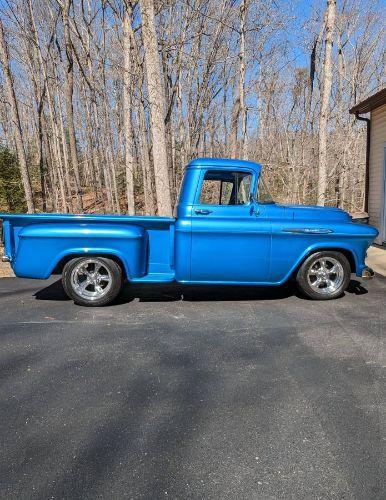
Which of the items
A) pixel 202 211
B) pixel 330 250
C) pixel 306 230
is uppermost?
pixel 202 211

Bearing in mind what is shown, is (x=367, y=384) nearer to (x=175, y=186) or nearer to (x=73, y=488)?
(x=73, y=488)

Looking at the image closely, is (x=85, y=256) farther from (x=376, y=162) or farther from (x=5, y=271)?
(x=376, y=162)

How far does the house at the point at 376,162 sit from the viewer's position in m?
10.2

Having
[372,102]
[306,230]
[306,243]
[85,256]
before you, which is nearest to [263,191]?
[306,230]

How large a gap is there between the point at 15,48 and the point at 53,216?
19.1 meters

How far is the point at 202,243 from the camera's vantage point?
5.00m

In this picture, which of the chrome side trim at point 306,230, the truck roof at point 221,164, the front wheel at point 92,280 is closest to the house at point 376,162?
the chrome side trim at point 306,230

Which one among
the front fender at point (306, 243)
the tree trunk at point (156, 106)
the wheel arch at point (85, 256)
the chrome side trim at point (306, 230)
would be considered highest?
the tree trunk at point (156, 106)

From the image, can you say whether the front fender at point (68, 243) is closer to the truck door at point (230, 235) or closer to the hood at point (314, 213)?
the truck door at point (230, 235)

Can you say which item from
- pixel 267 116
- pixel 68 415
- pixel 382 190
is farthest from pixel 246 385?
pixel 267 116

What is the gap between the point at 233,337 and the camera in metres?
4.00

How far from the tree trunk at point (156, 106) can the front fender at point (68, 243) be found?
3.57 m

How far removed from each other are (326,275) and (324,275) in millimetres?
32

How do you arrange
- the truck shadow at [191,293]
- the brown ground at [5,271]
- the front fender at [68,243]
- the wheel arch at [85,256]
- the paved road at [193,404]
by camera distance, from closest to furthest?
the paved road at [193,404] < the front fender at [68,243] < the wheel arch at [85,256] < the truck shadow at [191,293] < the brown ground at [5,271]
